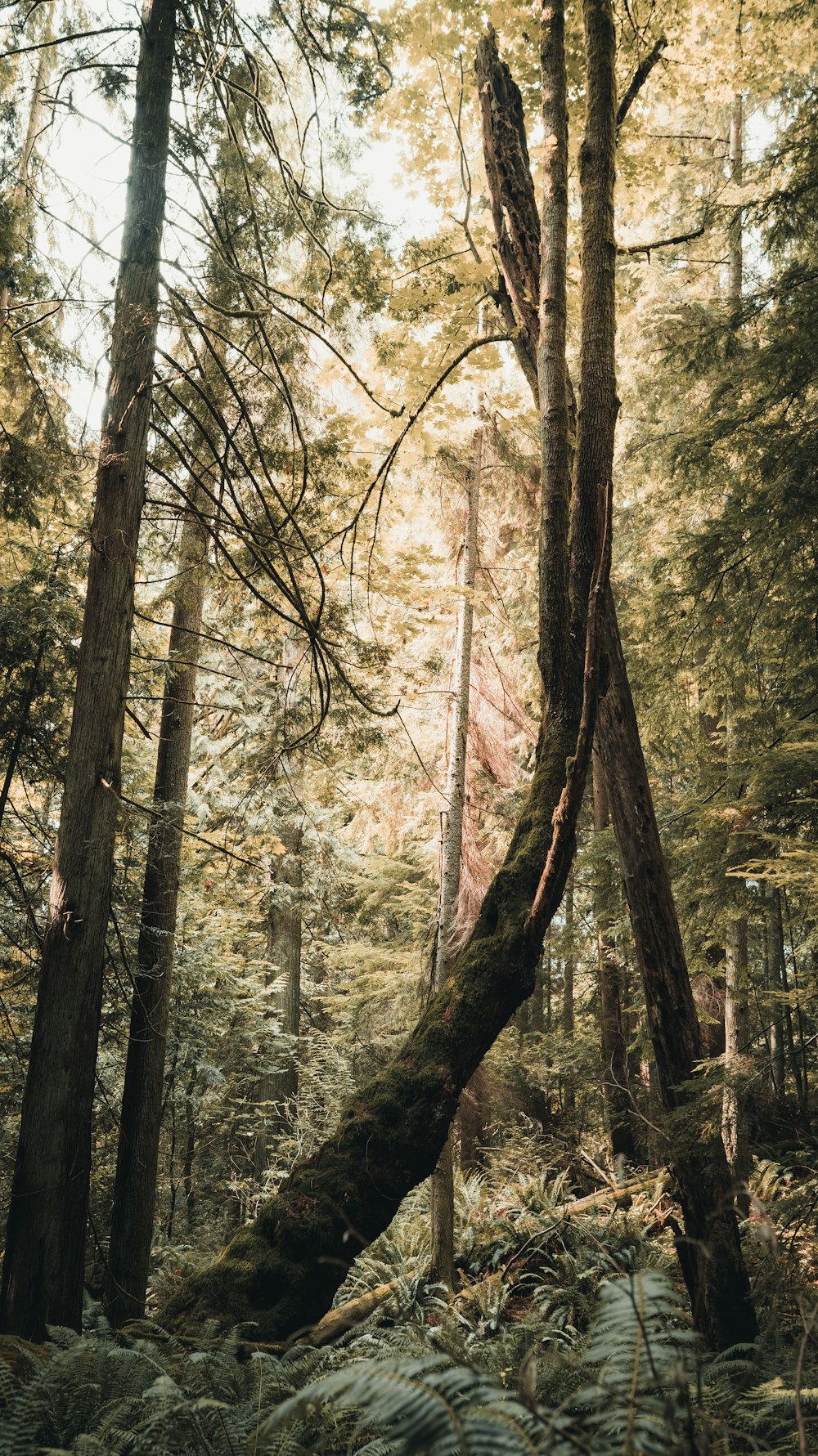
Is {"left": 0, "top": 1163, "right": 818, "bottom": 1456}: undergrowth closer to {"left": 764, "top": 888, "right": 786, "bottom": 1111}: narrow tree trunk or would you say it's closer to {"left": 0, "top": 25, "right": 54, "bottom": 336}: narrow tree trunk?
{"left": 764, "top": 888, "right": 786, "bottom": 1111}: narrow tree trunk

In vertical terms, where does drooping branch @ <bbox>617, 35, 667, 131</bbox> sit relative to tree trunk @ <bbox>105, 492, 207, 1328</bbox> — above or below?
above

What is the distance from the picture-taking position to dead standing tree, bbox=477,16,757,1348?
401 centimetres

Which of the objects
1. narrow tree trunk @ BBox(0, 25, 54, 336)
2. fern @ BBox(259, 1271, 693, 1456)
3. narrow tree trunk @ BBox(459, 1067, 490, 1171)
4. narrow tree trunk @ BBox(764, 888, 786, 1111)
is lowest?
narrow tree trunk @ BBox(459, 1067, 490, 1171)

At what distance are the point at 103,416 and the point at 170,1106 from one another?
26.1ft

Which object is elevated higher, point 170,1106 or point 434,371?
point 434,371

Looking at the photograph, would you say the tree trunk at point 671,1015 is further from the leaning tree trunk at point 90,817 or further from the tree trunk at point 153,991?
the tree trunk at point 153,991

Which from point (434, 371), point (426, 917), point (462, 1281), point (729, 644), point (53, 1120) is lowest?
A: point (462, 1281)

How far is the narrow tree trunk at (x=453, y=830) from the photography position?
265 inches

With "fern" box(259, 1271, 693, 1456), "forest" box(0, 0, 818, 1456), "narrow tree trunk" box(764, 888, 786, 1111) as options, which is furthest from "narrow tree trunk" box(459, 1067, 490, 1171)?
"fern" box(259, 1271, 693, 1456)

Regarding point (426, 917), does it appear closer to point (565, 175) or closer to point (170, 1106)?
point (170, 1106)

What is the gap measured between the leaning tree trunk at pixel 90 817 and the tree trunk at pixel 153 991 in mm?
1204

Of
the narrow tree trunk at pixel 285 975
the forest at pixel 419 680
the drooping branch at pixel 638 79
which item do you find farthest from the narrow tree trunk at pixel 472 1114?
the drooping branch at pixel 638 79

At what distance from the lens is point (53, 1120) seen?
3736 mm

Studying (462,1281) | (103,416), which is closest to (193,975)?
(462,1281)
